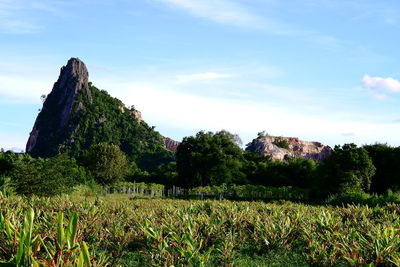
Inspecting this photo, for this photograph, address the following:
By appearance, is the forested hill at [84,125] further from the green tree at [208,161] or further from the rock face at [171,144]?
the green tree at [208,161]

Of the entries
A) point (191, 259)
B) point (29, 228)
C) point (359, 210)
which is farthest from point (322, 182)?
point (29, 228)

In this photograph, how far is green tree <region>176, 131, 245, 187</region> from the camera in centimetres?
5694

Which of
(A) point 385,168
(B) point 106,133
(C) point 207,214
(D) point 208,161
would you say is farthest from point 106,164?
(B) point 106,133

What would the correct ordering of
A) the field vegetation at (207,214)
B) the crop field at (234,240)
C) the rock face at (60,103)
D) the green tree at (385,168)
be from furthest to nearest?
the rock face at (60,103), the green tree at (385,168), the crop field at (234,240), the field vegetation at (207,214)

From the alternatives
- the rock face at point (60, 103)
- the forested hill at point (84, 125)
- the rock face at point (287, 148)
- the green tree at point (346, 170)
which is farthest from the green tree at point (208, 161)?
the rock face at point (60, 103)

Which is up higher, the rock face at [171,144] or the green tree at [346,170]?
the rock face at [171,144]

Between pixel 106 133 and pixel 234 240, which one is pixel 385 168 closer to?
pixel 234 240

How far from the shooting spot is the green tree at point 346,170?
33969 millimetres

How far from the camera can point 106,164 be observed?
60000 mm

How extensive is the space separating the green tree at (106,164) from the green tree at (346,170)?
110ft

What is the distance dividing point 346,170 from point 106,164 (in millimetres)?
36844

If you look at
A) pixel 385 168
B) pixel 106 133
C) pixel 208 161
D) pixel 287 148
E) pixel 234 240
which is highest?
pixel 106 133

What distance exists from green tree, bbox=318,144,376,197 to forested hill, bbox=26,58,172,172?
84.5 metres

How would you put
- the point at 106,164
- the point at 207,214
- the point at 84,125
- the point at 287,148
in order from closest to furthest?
the point at 207,214 → the point at 106,164 → the point at 84,125 → the point at 287,148
